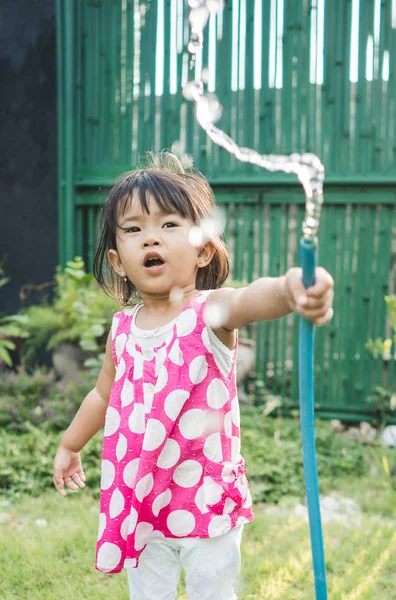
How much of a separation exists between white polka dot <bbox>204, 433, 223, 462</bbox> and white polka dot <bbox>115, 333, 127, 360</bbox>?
1.08ft

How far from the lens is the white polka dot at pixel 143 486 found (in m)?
1.57

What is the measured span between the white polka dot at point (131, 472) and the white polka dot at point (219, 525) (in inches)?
8.6

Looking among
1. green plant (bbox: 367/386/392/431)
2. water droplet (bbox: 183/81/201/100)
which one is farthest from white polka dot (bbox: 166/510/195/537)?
water droplet (bbox: 183/81/201/100)

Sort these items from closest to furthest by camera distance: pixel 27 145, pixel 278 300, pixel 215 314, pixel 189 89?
pixel 278 300, pixel 215 314, pixel 189 89, pixel 27 145

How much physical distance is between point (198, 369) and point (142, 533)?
0.43 m

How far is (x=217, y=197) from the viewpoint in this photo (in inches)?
180

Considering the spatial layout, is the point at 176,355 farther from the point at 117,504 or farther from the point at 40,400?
the point at 40,400

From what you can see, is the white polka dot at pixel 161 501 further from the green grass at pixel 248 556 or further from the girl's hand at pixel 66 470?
the green grass at pixel 248 556

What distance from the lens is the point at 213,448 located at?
1.60 meters

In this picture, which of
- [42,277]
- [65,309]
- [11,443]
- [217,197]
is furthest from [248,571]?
[42,277]

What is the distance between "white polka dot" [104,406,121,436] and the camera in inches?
65.6

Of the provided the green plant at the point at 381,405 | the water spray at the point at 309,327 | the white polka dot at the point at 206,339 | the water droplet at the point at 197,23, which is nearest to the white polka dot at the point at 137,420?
the white polka dot at the point at 206,339

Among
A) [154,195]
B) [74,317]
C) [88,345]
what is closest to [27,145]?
[74,317]

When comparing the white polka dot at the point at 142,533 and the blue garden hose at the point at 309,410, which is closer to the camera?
the blue garden hose at the point at 309,410
